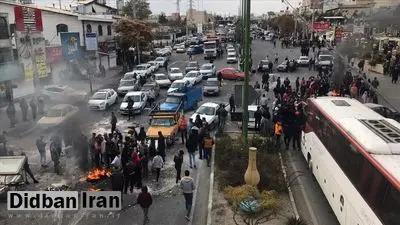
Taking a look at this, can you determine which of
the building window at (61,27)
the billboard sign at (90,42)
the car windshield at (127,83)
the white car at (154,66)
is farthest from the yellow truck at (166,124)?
the building window at (61,27)

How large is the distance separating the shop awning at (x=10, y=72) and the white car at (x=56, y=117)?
9438mm

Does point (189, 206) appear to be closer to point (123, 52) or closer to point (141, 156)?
point (141, 156)

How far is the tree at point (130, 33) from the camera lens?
186ft

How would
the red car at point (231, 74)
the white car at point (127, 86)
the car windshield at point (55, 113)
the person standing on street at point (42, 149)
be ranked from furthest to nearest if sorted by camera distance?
the red car at point (231, 74) < the white car at point (127, 86) < the car windshield at point (55, 113) < the person standing on street at point (42, 149)

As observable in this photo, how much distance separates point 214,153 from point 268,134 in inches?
125

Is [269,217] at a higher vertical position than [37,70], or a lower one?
lower

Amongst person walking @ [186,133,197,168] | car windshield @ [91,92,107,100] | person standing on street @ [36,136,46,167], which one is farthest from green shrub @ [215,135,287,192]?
car windshield @ [91,92,107,100]

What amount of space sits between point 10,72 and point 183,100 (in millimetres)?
15053

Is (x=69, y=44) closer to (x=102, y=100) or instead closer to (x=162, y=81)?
(x=162, y=81)

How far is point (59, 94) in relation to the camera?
33062 millimetres

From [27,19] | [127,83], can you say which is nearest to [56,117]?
[27,19]

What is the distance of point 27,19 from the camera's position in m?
32.2

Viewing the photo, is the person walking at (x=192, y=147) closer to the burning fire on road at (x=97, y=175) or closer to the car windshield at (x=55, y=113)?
the burning fire on road at (x=97, y=175)

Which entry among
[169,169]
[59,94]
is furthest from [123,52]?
[169,169]
